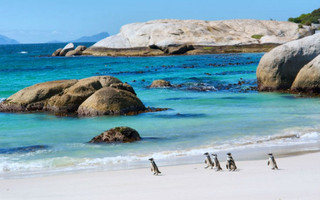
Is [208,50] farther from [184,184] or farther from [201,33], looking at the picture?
[184,184]

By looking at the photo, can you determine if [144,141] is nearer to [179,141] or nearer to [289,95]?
Answer: [179,141]

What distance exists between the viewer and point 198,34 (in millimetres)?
79312

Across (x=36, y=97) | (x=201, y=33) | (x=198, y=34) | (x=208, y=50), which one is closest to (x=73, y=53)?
(x=198, y=34)

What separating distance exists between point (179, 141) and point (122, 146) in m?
1.80

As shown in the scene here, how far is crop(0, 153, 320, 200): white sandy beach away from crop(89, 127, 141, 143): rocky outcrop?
11.4 ft

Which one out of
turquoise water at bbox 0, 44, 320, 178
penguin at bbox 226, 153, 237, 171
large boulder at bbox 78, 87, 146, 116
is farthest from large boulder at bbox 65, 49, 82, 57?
penguin at bbox 226, 153, 237, 171

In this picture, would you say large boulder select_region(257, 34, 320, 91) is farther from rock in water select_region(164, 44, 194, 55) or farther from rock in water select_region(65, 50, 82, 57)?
rock in water select_region(65, 50, 82, 57)

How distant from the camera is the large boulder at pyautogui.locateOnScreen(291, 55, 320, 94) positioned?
2319cm

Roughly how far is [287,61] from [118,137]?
13.7m

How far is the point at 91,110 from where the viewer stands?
1922 centimetres

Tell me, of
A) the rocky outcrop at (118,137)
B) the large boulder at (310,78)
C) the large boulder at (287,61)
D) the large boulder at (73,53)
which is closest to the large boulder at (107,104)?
the rocky outcrop at (118,137)

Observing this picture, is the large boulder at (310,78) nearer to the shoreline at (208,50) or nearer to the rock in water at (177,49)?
the shoreline at (208,50)

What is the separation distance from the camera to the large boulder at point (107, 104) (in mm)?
19062

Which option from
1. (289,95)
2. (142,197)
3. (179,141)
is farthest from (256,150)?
(289,95)
